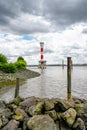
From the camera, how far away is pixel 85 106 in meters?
13.2

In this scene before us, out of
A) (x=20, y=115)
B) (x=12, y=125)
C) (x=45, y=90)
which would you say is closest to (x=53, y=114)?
(x=20, y=115)

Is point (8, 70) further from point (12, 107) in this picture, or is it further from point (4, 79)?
point (12, 107)

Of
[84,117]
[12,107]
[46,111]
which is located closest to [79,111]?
[84,117]

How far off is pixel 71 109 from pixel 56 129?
143cm

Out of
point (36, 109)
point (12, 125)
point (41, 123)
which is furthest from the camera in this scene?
point (36, 109)

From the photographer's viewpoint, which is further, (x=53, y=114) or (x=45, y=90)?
(x=45, y=90)

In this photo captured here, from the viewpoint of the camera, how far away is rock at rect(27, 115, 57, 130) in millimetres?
10758

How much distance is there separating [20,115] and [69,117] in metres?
2.34

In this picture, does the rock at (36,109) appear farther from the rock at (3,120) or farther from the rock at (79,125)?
the rock at (79,125)

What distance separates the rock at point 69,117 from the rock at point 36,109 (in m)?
1.32

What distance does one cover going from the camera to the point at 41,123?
10.9 m

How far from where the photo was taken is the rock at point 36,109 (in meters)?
12.5

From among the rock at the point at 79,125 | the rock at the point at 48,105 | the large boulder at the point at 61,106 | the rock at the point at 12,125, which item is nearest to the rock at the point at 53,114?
the rock at the point at 48,105

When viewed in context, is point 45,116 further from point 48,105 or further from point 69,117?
point 48,105
